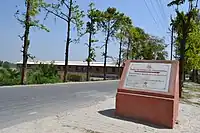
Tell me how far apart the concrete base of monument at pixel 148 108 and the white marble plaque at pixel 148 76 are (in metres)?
0.44

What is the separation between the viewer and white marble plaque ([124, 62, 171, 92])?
373 inches

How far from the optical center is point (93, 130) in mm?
7570

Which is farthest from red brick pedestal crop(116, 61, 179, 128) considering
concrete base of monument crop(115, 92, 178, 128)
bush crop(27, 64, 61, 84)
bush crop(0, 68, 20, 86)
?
bush crop(27, 64, 61, 84)

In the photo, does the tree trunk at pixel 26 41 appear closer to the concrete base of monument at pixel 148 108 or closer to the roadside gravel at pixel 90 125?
the roadside gravel at pixel 90 125

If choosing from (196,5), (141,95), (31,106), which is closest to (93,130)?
(141,95)

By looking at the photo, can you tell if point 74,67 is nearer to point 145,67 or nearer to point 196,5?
point 196,5

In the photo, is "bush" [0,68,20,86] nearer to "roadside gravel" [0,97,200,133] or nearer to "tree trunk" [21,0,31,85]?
"tree trunk" [21,0,31,85]

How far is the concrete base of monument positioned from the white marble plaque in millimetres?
436

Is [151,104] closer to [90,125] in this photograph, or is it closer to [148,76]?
[148,76]

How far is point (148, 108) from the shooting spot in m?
9.09

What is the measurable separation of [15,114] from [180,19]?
528 inches

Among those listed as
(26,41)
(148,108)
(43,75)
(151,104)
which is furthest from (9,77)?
(151,104)

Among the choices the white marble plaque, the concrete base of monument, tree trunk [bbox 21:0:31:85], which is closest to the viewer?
the concrete base of monument

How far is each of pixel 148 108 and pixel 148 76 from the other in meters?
1.24
